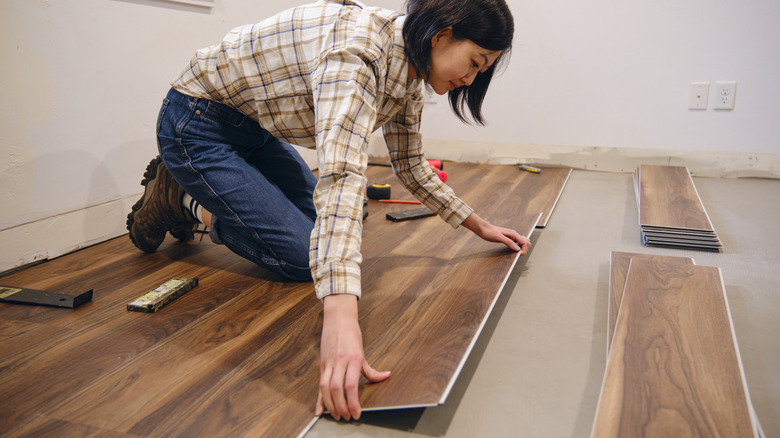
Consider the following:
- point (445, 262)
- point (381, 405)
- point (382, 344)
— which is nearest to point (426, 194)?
point (445, 262)

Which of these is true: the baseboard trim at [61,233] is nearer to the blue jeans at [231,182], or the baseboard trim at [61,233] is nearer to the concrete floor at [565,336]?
the blue jeans at [231,182]

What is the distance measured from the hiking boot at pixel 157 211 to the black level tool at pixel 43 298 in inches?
14.4

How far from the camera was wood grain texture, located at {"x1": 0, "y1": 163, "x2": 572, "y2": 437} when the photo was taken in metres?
1.08

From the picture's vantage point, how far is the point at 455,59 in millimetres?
1219

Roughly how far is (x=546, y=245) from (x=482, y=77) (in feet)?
2.82

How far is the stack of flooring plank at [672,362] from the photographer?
3.04 ft

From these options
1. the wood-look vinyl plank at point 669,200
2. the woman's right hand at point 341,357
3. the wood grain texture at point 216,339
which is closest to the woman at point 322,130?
the woman's right hand at point 341,357

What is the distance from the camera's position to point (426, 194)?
1.66m

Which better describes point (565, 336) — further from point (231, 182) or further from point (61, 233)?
point (61, 233)

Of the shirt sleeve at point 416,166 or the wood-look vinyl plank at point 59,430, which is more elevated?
the shirt sleeve at point 416,166

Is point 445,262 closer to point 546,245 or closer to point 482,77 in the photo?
point 546,245

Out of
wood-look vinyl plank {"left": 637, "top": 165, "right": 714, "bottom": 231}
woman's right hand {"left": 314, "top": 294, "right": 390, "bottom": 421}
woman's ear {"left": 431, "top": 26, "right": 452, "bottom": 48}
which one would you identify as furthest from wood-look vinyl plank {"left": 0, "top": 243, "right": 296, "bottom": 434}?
wood-look vinyl plank {"left": 637, "top": 165, "right": 714, "bottom": 231}

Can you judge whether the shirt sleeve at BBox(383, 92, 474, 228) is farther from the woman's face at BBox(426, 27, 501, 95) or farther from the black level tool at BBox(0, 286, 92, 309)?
the black level tool at BBox(0, 286, 92, 309)

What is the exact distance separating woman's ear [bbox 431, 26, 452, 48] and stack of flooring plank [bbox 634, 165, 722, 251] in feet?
4.16
